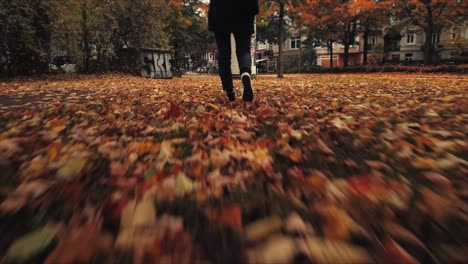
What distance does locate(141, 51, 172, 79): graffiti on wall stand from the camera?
49.2 feet

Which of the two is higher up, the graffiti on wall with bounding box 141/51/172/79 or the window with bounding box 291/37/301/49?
the window with bounding box 291/37/301/49

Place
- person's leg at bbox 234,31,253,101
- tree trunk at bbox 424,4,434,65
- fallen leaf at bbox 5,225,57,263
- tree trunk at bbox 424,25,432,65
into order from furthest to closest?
tree trunk at bbox 424,25,432,65
tree trunk at bbox 424,4,434,65
person's leg at bbox 234,31,253,101
fallen leaf at bbox 5,225,57,263

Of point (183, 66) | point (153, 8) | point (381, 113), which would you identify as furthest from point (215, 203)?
point (183, 66)

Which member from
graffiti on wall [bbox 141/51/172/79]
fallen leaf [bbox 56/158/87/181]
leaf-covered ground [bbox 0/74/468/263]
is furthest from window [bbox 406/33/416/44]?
fallen leaf [bbox 56/158/87/181]

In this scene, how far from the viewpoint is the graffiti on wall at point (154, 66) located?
15.0m

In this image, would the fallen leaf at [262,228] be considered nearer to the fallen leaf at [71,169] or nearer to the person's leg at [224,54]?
the fallen leaf at [71,169]

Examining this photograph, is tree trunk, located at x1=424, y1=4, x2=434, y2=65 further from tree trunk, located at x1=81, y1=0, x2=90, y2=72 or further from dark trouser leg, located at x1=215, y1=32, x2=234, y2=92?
dark trouser leg, located at x1=215, y1=32, x2=234, y2=92

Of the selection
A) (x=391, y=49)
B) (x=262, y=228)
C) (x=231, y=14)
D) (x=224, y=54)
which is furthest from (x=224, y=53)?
(x=391, y=49)

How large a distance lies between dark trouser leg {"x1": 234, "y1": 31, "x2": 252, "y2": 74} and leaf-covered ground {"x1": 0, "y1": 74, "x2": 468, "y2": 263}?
1.49m

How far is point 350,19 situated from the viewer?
78.3 feet

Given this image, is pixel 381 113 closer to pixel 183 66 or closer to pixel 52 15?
pixel 52 15

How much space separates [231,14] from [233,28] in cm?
16

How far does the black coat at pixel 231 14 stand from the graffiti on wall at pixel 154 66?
12137mm

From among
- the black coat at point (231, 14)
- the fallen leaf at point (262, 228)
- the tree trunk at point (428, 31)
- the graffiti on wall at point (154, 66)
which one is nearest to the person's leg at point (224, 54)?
the black coat at point (231, 14)
